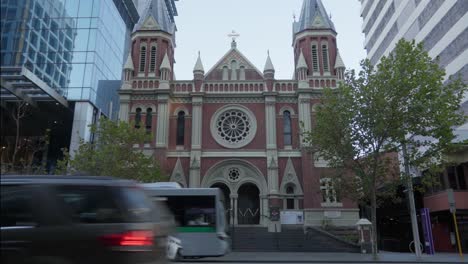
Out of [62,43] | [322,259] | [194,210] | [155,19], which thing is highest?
[155,19]

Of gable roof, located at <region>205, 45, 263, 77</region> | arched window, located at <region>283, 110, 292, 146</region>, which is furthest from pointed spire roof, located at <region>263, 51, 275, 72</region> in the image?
arched window, located at <region>283, 110, 292, 146</region>

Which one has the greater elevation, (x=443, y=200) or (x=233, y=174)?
(x=233, y=174)

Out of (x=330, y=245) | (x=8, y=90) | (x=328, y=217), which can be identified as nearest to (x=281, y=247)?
(x=330, y=245)

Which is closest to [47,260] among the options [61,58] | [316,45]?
[316,45]

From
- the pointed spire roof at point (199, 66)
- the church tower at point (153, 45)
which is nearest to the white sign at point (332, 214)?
the pointed spire roof at point (199, 66)

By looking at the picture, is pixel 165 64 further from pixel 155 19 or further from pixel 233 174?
pixel 233 174

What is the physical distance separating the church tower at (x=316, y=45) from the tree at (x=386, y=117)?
15.3 m

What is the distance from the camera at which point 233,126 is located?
3566cm

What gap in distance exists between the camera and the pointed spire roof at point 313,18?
3881cm

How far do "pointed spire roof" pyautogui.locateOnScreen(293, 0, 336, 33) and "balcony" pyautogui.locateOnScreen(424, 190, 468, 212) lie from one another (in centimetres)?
1882

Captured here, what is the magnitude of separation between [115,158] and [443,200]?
22334 mm

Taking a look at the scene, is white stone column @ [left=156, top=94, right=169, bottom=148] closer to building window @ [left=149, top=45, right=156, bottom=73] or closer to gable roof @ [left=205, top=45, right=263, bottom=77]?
building window @ [left=149, top=45, right=156, bottom=73]

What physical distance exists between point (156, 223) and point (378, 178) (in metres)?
18.6

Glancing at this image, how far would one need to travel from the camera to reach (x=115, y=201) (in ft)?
16.6
